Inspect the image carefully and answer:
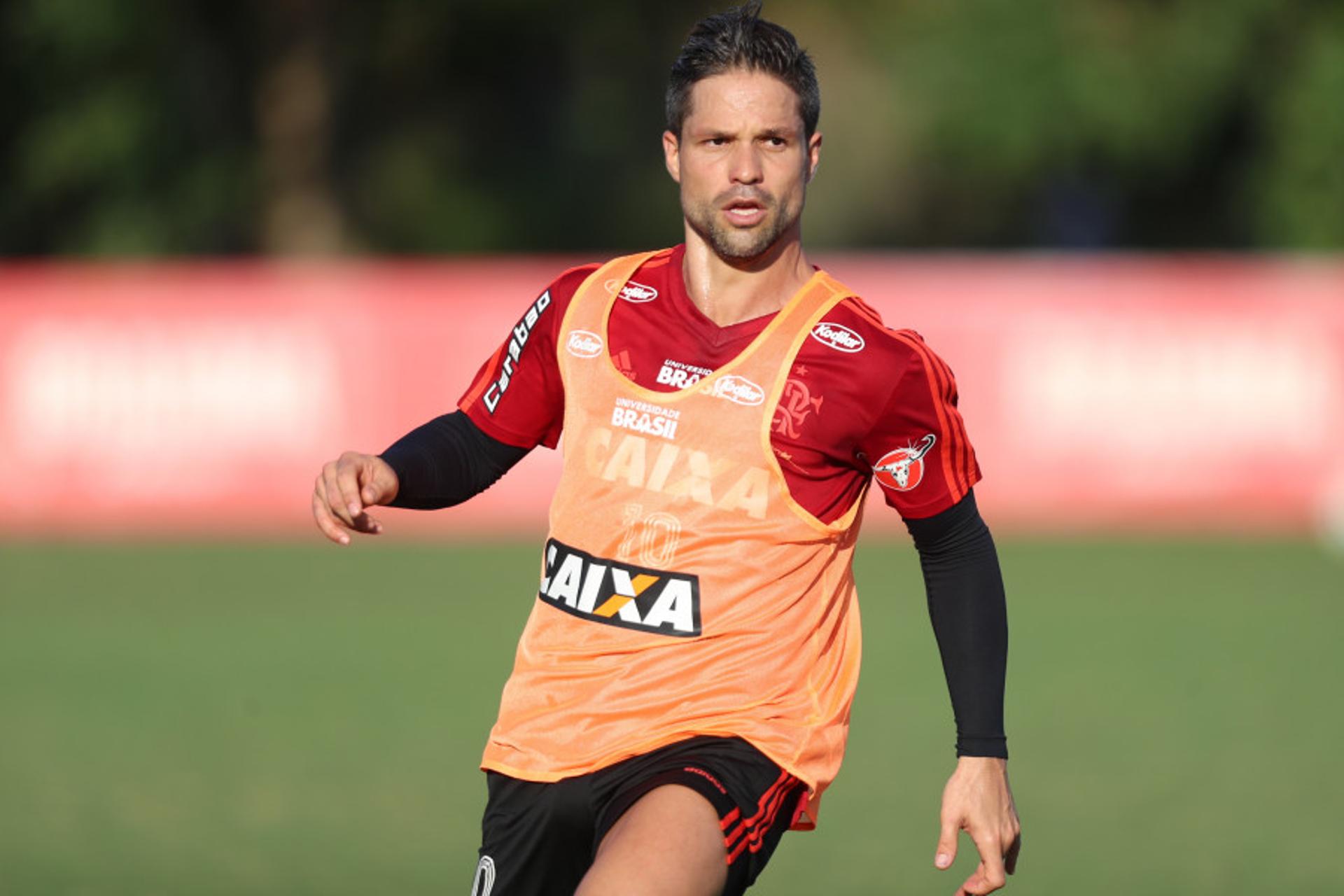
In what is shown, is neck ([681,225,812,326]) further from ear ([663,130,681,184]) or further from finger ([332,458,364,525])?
finger ([332,458,364,525])

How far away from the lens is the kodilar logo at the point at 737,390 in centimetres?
429

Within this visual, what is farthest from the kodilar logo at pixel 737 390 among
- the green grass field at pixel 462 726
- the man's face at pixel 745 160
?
the green grass field at pixel 462 726

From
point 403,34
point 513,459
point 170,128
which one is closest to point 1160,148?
point 403,34

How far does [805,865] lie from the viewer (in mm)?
7637

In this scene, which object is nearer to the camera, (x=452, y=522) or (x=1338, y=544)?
(x=1338, y=544)

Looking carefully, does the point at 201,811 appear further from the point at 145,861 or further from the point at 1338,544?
the point at 1338,544

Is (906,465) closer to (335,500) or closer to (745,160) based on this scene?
(745,160)

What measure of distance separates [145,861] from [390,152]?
27.0 metres

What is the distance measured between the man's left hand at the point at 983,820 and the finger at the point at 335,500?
1375 mm

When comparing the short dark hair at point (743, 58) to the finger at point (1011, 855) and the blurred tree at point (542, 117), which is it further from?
the blurred tree at point (542, 117)

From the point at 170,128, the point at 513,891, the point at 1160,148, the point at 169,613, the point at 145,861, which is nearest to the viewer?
the point at 513,891

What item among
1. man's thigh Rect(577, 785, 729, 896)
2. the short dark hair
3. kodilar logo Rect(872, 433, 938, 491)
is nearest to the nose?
the short dark hair

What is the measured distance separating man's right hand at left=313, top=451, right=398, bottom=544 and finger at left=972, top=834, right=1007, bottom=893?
141cm

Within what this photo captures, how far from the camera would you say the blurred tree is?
30031 mm
